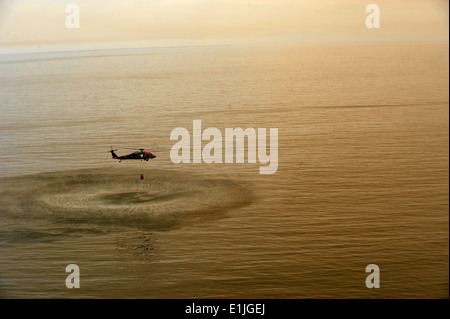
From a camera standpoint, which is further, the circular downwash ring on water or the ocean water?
the circular downwash ring on water

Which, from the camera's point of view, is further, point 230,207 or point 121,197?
point 121,197

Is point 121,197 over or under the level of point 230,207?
over

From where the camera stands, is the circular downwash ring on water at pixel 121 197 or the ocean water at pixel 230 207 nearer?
the ocean water at pixel 230 207

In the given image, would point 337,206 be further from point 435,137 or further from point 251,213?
point 435,137

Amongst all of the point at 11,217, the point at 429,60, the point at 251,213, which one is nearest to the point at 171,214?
the point at 251,213
